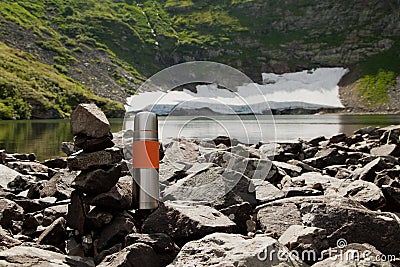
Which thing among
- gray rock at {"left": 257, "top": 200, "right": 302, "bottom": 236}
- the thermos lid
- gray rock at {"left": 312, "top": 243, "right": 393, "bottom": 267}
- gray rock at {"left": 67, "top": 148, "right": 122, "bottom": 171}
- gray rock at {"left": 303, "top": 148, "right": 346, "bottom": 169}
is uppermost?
the thermos lid

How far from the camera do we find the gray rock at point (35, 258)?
289 inches

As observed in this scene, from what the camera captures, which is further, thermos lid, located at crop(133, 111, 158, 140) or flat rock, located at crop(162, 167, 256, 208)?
flat rock, located at crop(162, 167, 256, 208)

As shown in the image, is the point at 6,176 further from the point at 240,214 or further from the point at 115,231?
the point at 240,214

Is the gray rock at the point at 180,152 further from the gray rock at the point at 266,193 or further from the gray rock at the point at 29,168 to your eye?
the gray rock at the point at 29,168

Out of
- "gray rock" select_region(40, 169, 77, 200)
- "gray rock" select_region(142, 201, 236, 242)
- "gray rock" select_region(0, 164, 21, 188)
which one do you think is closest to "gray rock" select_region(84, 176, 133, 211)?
"gray rock" select_region(142, 201, 236, 242)

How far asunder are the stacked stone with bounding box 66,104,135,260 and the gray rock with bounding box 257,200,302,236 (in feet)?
8.46

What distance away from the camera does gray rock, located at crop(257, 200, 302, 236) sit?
9273 mm

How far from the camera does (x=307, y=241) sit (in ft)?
25.6

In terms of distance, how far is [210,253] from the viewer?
7207 millimetres

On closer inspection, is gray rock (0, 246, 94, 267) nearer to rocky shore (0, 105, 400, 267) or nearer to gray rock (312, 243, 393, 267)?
rocky shore (0, 105, 400, 267)

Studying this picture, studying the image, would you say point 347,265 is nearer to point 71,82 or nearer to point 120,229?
point 120,229

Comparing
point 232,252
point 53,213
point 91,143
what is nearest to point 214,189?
point 91,143

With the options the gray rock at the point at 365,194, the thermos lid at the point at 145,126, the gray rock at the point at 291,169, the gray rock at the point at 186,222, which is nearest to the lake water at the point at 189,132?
the gray rock at the point at 291,169

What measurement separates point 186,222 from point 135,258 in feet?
4.52
